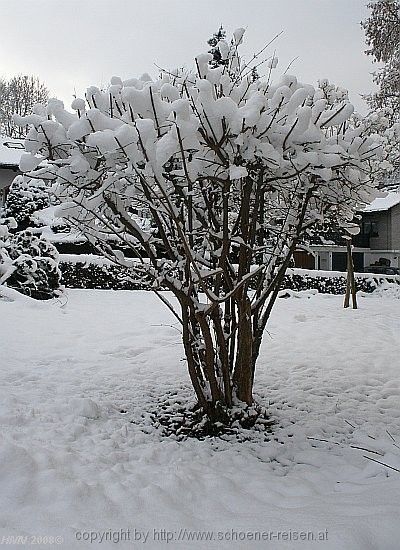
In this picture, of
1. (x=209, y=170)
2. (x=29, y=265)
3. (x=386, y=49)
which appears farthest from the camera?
(x=386, y=49)

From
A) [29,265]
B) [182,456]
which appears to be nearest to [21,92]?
[29,265]

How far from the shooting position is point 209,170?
2.58 m

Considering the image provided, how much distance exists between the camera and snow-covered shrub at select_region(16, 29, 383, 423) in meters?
2.38

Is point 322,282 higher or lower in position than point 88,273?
lower

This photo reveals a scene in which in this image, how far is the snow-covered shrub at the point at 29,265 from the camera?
8367mm

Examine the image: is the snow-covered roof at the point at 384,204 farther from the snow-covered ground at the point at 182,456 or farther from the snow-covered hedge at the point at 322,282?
the snow-covered ground at the point at 182,456

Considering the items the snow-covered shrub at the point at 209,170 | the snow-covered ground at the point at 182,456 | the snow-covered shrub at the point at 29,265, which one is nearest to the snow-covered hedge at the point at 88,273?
the snow-covered shrub at the point at 29,265

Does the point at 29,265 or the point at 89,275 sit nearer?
the point at 29,265

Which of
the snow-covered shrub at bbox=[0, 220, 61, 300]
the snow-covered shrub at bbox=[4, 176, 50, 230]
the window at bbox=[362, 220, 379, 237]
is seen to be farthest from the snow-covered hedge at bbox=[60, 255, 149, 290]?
the window at bbox=[362, 220, 379, 237]

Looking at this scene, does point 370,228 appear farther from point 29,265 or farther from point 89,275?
point 29,265

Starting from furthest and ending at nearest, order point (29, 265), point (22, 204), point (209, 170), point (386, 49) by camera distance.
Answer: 1. point (386, 49)
2. point (22, 204)
3. point (29, 265)
4. point (209, 170)

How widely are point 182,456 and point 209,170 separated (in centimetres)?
152

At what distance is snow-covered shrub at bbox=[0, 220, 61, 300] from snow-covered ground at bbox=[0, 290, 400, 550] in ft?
10.0

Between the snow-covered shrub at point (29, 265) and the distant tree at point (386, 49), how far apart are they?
918 centimetres
